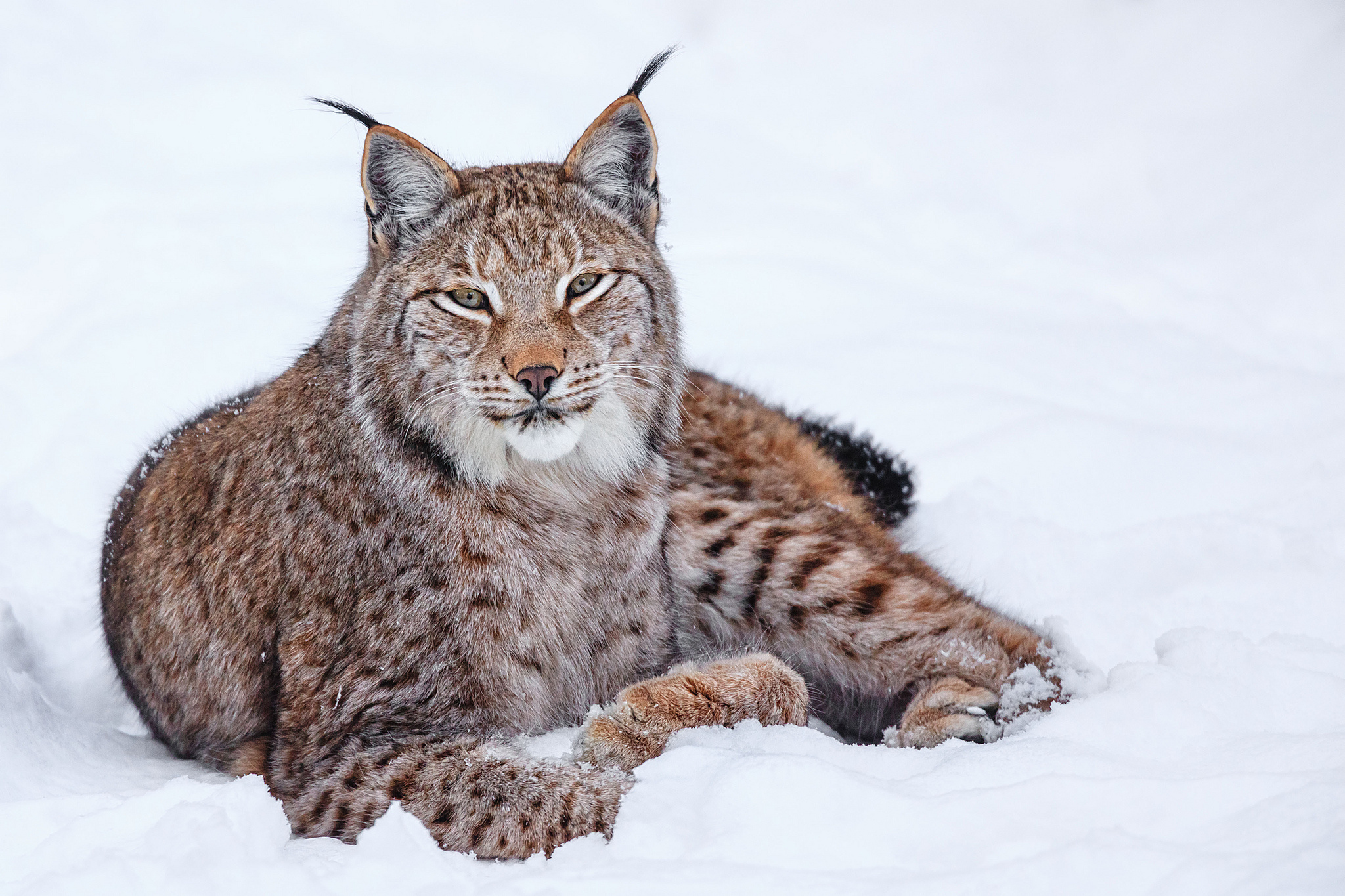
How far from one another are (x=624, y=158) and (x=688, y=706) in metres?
1.59

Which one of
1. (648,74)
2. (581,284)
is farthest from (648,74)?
(581,284)

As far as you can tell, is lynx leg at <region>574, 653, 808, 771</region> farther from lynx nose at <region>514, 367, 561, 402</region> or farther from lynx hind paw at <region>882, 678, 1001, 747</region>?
lynx nose at <region>514, 367, 561, 402</region>

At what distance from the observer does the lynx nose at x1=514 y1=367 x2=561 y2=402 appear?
3.08m

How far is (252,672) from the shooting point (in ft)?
11.5

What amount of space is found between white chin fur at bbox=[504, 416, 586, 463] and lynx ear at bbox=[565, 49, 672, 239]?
818mm

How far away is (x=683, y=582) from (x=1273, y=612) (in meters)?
2.11

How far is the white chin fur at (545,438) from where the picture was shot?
10.3 ft

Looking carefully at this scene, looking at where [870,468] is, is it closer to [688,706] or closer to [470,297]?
[688,706]

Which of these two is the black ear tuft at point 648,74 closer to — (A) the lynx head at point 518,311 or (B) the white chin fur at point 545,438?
(A) the lynx head at point 518,311

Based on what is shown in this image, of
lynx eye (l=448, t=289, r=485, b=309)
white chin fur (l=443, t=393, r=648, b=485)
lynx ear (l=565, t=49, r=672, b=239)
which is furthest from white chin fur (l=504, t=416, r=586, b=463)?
lynx ear (l=565, t=49, r=672, b=239)

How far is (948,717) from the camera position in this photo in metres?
3.45

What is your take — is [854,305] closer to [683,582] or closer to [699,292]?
[699,292]

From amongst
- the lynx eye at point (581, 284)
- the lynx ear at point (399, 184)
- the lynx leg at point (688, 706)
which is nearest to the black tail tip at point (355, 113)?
the lynx ear at point (399, 184)

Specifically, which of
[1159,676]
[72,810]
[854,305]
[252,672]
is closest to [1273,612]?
[1159,676]
